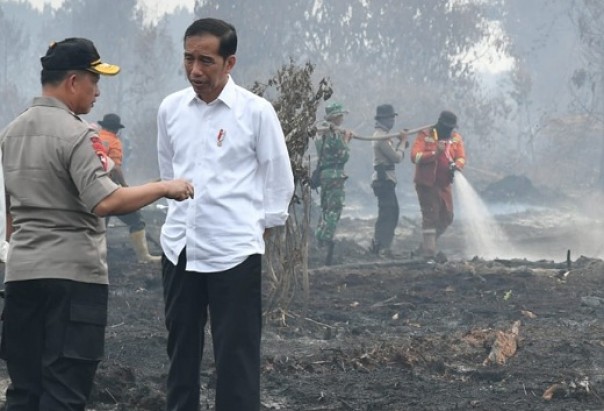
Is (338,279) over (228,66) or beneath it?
beneath

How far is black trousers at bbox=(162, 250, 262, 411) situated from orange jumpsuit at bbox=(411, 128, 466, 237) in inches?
405

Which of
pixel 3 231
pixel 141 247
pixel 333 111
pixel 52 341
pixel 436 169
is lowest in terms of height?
pixel 52 341

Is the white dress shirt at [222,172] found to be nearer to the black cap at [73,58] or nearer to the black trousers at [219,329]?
the black trousers at [219,329]

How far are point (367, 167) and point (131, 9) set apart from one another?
59.9 feet

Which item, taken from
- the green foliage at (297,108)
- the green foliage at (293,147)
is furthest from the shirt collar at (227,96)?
the green foliage at (297,108)

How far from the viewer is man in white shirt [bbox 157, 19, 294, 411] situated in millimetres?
4875

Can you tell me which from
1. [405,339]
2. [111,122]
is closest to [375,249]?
[111,122]

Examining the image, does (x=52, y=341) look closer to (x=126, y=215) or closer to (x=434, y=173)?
(x=126, y=215)

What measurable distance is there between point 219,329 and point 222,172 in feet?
2.15

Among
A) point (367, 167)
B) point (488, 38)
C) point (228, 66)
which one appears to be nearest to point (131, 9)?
point (488, 38)

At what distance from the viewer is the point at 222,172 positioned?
488 centimetres

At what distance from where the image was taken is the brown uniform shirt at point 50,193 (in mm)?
4391

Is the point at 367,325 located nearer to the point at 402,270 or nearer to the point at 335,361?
the point at 335,361

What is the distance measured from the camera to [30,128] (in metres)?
4.47
